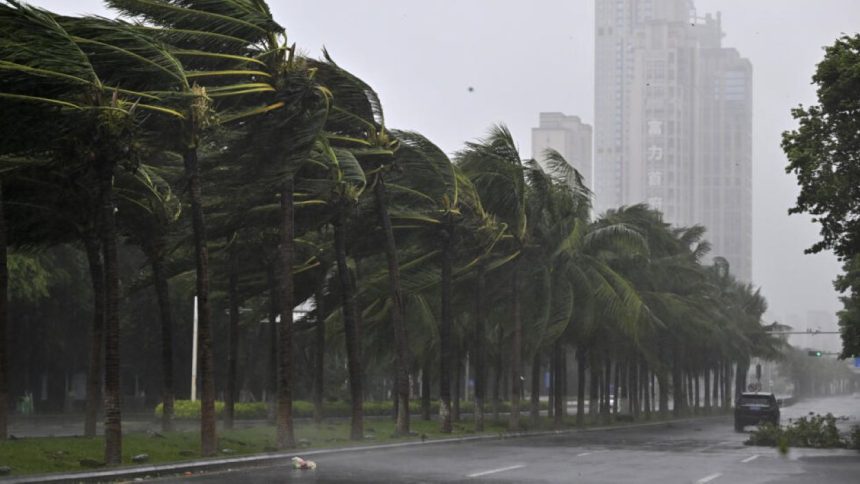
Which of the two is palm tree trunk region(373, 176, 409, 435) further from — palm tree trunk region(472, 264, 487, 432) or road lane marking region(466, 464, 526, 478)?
road lane marking region(466, 464, 526, 478)

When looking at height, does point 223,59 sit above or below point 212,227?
above

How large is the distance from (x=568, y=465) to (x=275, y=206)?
34.2 ft

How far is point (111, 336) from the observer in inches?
851

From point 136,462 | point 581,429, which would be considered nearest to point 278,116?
point 136,462

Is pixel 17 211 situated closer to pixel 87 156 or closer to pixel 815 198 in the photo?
pixel 87 156

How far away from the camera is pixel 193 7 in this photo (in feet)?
80.5

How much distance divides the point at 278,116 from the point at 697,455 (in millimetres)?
13303

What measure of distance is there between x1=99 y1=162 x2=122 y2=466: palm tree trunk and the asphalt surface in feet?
5.93

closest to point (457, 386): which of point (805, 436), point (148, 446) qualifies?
point (805, 436)

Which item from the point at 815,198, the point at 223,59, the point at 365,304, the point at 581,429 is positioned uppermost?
the point at 223,59

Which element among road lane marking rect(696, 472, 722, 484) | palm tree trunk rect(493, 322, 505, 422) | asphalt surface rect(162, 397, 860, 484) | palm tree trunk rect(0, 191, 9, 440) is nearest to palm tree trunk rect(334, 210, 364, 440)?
asphalt surface rect(162, 397, 860, 484)

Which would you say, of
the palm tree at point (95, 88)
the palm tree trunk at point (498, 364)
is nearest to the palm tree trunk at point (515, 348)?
the palm tree trunk at point (498, 364)

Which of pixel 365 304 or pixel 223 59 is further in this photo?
pixel 365 304

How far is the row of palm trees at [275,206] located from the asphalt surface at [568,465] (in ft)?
9.16
